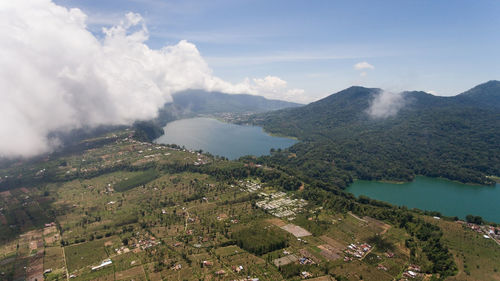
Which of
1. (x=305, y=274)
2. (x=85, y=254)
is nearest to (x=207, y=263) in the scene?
(x=305, y=274)

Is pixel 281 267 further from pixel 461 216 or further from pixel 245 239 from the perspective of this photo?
pixel 461 216

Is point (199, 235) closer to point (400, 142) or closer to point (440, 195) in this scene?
point (440, 195)

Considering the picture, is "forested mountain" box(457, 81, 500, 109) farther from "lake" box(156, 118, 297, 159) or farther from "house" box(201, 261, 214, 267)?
"house" box(201, 261, 214, 267)

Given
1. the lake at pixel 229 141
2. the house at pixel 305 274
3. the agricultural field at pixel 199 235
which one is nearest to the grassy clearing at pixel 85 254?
the agricultural field at pixel 199 235

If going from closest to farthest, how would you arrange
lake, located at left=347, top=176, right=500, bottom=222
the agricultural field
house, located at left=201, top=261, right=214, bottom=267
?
the agricultural field
house, located at left=201, top=261, right=214, bottom=267
lake, located at left=347, top=176, right=500, bottom=222

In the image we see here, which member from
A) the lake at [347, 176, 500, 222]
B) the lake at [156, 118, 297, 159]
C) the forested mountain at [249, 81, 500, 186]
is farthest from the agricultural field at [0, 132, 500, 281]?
the lake at [156, 118, 297, 159]

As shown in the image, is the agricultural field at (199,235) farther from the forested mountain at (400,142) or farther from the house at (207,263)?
the forested mountain at (400,142)

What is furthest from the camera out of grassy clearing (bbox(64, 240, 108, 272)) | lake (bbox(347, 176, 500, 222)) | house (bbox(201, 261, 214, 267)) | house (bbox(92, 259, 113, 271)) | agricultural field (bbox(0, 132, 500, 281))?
lake (bbox(347, 176, 500, 222))
